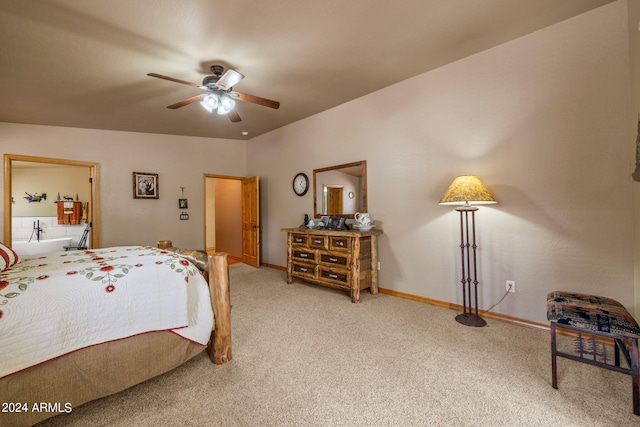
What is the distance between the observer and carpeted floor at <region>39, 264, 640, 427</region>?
141cm

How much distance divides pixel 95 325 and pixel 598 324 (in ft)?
9.05

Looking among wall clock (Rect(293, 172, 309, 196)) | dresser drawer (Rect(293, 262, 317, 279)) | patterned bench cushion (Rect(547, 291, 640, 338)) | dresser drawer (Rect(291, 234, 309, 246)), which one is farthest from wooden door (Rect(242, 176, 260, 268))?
patterned bench cushion (Rect(547, 291, 640, 338))

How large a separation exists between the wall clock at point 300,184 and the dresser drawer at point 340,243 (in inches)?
55.6

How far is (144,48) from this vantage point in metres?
2.50

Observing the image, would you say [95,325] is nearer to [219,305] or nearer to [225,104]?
[219,305]

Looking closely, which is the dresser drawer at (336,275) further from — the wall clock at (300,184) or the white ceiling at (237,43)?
the white ceiling at (237,43)

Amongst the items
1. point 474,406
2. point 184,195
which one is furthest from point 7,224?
point 474,406

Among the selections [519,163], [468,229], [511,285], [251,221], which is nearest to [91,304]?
[468,229]

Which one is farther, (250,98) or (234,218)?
(234,218)

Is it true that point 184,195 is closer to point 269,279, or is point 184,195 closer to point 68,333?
point 269,279

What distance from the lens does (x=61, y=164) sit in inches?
167

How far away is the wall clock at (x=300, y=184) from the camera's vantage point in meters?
4.69

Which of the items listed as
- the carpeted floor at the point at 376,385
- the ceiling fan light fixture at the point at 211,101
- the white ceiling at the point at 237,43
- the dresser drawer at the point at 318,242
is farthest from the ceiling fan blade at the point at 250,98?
the carpeted floor at the point at 376,385

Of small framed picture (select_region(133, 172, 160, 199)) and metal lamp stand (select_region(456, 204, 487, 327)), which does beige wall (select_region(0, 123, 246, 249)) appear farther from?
metal lamp stand (select_region(456, 204, 487, 327))
